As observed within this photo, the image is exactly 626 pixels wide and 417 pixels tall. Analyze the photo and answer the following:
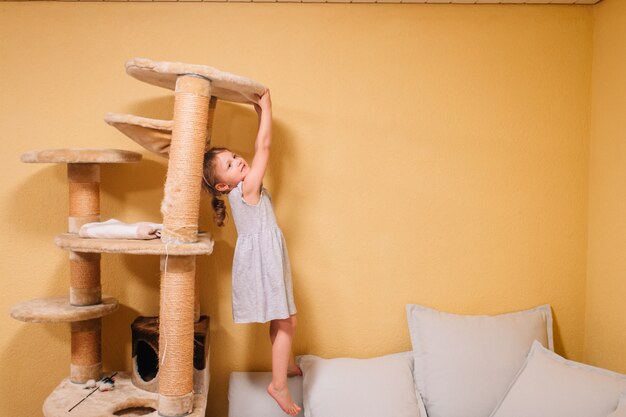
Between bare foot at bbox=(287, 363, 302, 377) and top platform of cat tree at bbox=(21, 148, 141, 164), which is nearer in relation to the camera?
top platform of cat tree at bbox=(21, 148, 141, 164)

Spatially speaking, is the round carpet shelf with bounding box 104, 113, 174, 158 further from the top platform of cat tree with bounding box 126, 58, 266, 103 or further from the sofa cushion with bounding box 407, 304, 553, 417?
the sofa cushion with bounding box 407, 304, 553, 417

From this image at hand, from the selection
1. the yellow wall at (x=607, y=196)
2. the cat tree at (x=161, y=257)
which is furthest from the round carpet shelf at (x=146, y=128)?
the yellow wall at (x=607, y=196)

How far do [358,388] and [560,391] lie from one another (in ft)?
2.48

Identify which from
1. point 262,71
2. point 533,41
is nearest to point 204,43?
point 262,71

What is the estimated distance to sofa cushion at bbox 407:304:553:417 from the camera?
213cm

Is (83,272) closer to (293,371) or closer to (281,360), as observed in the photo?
(281,360)

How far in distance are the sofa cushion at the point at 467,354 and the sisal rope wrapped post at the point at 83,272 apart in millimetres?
1326

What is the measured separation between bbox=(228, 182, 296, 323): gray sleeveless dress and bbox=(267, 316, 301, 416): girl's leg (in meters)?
0.08

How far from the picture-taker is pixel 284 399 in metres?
2.04

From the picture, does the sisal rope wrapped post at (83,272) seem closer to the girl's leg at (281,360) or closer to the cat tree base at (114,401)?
the cat tree base at (114,401)

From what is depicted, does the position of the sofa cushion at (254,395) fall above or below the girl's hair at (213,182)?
below

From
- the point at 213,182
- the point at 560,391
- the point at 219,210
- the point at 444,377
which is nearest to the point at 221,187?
the point at 213,182

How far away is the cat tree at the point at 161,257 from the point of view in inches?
67.3

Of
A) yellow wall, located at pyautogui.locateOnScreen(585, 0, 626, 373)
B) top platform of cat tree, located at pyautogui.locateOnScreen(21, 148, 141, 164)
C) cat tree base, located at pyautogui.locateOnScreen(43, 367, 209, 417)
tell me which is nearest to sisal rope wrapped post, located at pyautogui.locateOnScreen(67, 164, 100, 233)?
top platform of cat tree, located at pyautogui.locateOnScreen(21, 148, 141, 164)
